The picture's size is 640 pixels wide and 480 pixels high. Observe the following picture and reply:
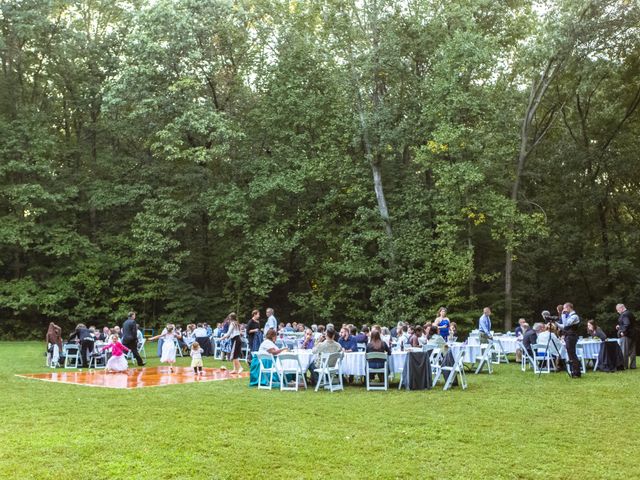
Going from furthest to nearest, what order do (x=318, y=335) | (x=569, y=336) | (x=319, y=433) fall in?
(x=318, y=335), (x=569, y=336), (x=319, y=433)

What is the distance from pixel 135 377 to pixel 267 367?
3819mm

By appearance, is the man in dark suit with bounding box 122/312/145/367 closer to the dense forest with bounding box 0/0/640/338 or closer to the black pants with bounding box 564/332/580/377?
the dense forest with bounding box 0/0/640/338

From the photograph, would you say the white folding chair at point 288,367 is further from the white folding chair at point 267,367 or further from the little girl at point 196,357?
the little girl at point 196,357

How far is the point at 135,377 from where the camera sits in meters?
15.2

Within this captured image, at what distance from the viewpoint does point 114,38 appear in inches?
1262

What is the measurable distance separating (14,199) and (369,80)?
1661 cm

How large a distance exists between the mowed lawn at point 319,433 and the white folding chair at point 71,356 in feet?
15.5

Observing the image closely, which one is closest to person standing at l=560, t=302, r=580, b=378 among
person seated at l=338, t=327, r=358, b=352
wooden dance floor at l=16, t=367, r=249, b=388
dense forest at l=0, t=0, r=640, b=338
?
person seated at l=338, t=327, r=358, b=352

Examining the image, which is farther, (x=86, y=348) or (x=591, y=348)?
(x=86, y=348)

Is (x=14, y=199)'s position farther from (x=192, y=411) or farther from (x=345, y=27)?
(x=192, y=411)

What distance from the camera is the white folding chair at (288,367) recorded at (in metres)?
12.7

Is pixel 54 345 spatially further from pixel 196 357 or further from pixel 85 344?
pixel 196 357

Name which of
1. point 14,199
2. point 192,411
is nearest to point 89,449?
point 192,411

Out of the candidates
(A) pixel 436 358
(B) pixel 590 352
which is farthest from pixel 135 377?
(B) pixel 590 352
